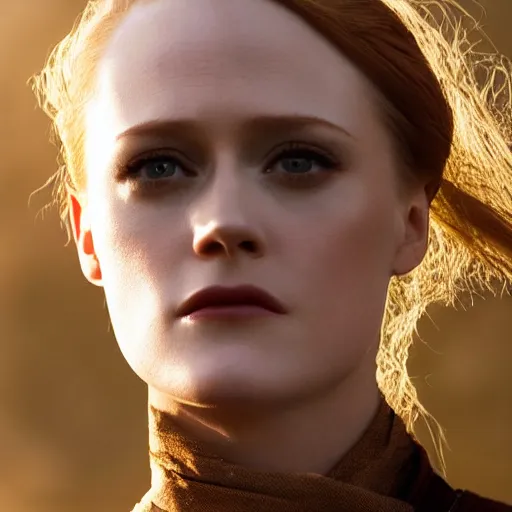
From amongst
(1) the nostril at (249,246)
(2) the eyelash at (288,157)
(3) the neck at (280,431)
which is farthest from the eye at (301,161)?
(3) the neck at (280,431)

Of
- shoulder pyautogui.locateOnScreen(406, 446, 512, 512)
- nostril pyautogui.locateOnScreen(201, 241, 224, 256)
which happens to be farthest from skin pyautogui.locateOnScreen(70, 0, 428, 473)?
shoulder pyautogui.locateOnScreen(406, 446, 512, 512)

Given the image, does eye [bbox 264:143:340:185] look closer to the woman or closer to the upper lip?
the woman

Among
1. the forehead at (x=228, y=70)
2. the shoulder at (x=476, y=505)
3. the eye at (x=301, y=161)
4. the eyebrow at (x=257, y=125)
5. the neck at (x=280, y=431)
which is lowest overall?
the shoulder at (x=476, y=505)

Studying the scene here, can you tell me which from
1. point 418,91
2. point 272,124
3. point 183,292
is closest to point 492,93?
point 418,91

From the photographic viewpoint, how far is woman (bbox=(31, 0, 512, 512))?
159 centimetres

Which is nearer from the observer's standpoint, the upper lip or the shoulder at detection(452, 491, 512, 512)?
the upper lip

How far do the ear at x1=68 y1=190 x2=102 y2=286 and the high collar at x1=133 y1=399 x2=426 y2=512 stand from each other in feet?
0.88

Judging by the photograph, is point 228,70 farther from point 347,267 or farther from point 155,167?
point 347,267

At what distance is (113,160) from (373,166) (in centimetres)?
36

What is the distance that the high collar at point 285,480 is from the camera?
1.59m

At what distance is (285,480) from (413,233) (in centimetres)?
44

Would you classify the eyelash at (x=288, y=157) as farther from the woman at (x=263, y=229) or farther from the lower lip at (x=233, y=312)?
the lower lip at (x=233, y=312)

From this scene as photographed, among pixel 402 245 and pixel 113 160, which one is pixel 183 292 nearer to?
pixel 113 160

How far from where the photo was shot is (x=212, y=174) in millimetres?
1643
